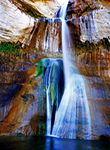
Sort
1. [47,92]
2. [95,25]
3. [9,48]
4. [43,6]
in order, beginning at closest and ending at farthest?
[47,92] < [9,48] < [95,25] < [43,6]

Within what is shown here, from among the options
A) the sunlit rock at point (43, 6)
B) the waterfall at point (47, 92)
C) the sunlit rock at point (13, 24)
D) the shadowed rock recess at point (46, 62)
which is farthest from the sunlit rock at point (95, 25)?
the waterfall at point (47, 92)

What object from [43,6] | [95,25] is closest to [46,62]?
[95,25]

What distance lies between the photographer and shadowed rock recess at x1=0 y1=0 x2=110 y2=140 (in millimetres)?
8086

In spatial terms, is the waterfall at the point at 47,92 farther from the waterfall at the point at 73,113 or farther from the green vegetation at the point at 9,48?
the green vegetation at the point at 9,48

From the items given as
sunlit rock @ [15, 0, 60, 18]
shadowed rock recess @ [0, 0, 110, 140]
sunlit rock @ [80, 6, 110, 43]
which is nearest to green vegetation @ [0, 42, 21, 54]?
shadowed rock recess @ [0, 0, 110, 140]

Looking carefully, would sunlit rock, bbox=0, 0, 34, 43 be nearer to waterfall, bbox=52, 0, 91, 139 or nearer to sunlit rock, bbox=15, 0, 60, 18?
sunlit rock, bbox=15, 0, 60, 18

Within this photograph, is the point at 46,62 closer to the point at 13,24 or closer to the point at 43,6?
the point at 13,24

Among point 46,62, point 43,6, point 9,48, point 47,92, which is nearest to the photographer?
point 47,92

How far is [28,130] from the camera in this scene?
7.86 meters

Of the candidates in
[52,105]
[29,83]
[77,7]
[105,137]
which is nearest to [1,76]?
[29,83]

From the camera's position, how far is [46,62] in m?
10.3

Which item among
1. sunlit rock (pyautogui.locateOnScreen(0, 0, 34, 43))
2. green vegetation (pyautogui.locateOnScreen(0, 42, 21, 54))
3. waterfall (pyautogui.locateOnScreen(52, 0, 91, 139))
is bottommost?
waterfall (pyautogui.locateOnScreen(52, 0, 91, 139))

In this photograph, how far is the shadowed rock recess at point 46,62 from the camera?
8.09 m

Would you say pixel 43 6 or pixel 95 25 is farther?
pixel 43 6
